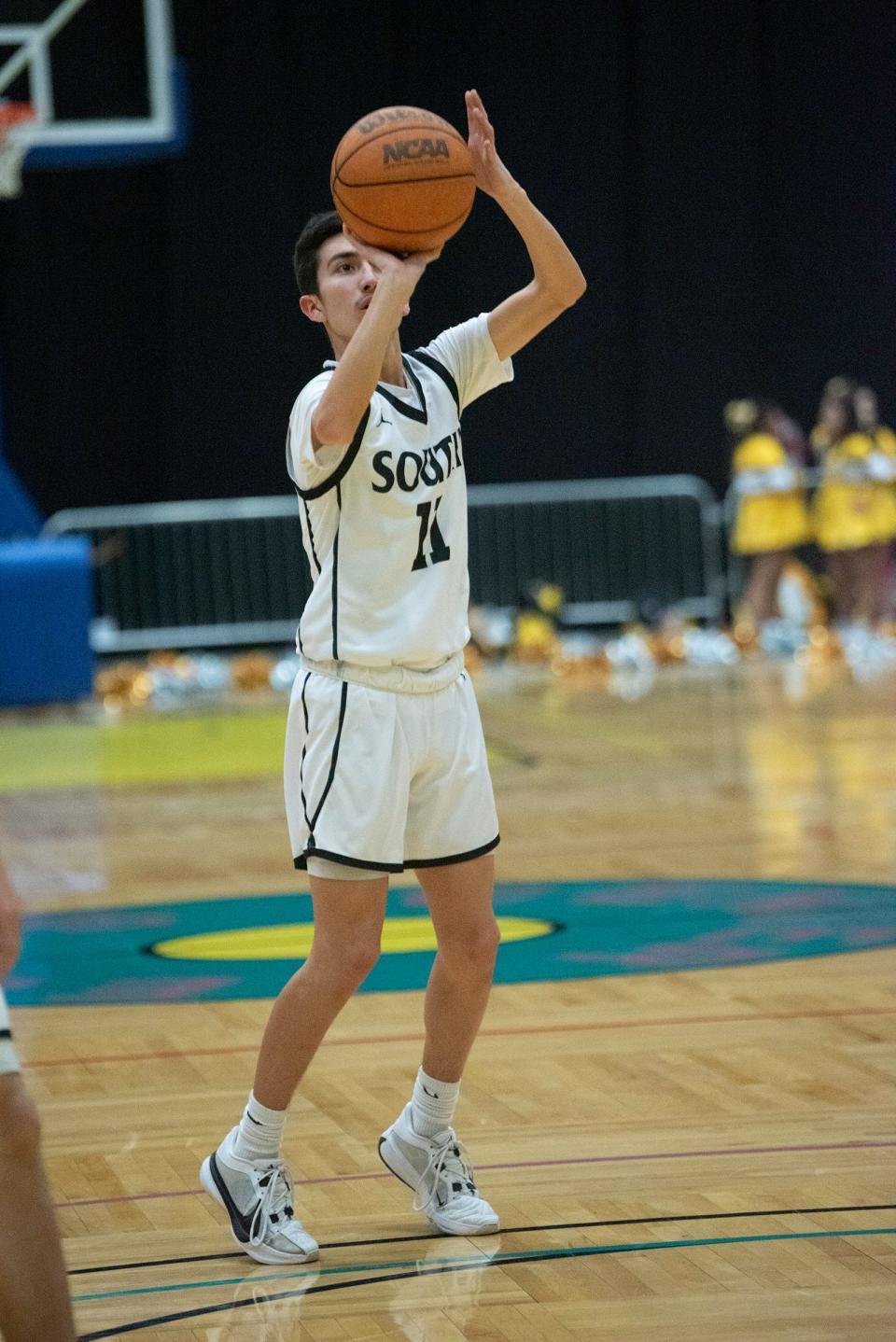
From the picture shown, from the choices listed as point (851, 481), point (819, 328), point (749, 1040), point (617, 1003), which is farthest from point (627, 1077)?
point (819, 328)

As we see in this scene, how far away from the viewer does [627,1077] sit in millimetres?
4059

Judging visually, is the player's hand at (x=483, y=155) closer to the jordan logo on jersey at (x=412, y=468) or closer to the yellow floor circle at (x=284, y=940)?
the jordan logo on jersey at (x=412, y=468)

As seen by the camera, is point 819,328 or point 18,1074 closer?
point 18,1074

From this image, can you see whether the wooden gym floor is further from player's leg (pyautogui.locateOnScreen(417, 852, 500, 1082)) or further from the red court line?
player's leg (pyautogui.locateOnScreen(417, 852, 500, 1082))

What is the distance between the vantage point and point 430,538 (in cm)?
318

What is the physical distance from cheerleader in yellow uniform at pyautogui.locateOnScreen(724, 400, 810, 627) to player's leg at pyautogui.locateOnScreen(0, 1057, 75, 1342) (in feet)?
42.8

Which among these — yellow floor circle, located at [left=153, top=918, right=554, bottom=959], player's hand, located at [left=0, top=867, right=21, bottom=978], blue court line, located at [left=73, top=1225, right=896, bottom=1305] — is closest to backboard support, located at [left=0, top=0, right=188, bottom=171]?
yellow floor circle, located at [left=153, top=918, right=554, bottom=959]

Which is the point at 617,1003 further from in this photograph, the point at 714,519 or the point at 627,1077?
the point at 714,519

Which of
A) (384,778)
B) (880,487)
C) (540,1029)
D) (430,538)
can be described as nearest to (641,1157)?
(384,778)

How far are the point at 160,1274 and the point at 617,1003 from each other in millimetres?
1897

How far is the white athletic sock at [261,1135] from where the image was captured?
318 centimetres

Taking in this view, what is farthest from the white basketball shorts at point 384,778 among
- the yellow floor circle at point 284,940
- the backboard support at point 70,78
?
the backboard support at point 70,78

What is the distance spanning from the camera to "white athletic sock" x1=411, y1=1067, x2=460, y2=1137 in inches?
129

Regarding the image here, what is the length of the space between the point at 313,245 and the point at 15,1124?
5.14 feet
